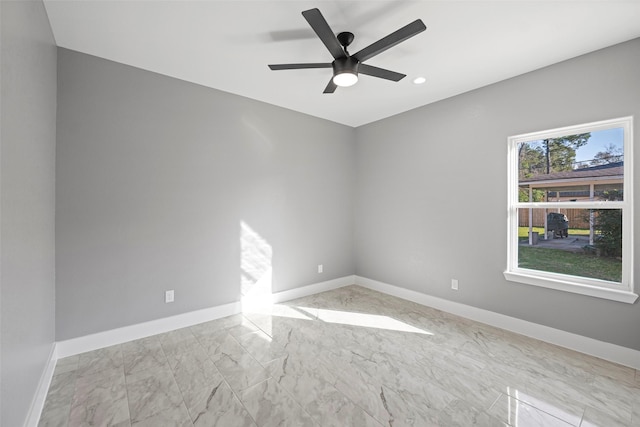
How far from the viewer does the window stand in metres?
2.40

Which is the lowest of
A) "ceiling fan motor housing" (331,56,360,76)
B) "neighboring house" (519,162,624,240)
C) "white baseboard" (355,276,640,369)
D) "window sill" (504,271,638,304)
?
"white baseboard" (355,276,640,369)

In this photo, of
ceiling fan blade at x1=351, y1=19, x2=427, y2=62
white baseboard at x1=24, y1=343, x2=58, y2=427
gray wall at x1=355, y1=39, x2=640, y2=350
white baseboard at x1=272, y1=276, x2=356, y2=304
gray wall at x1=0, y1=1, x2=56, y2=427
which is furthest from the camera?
white baseboard at x1=272, y1=276, x2=356, y2=304

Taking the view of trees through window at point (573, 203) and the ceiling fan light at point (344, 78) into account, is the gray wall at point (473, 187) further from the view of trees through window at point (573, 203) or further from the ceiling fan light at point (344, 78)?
the ceiling fan light at point (344, 78)

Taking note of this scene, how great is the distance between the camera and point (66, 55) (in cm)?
242

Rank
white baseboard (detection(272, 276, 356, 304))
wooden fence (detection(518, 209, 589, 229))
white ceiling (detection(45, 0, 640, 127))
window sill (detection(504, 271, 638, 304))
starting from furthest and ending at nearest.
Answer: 1. white baseboard (detection(272, 276, 356, 304))
2. wooden fence (detection(518, 209, 589, 229))
3. window sill (detection(504, 271, 638, 304))
4. white ceiling (detection(45, 0, 640, 127))

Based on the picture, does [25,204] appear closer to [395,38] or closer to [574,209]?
[395,38]

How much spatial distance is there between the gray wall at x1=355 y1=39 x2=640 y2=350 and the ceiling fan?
1.50m

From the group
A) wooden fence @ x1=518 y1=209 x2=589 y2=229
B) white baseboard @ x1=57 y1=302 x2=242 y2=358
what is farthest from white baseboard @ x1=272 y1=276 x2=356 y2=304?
wooden fence @ x1=518 y1=209 x2=589 y2=229

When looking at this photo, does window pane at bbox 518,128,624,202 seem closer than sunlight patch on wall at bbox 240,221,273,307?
Yes

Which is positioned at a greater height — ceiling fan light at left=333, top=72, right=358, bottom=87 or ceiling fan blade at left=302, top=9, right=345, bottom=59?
ceiling fan blade at left=302, top=9, right=345, bottom=59

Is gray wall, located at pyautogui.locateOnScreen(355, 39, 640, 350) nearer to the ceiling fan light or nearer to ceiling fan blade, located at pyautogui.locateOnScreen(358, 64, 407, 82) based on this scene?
ceiling fan blade, located at pyautogui.locateOnScreen(358, 64, 407, 82)

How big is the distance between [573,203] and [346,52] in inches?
101

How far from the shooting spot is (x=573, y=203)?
2654 mm

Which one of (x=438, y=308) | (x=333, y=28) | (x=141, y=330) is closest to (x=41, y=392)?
(x=141, y=330)
